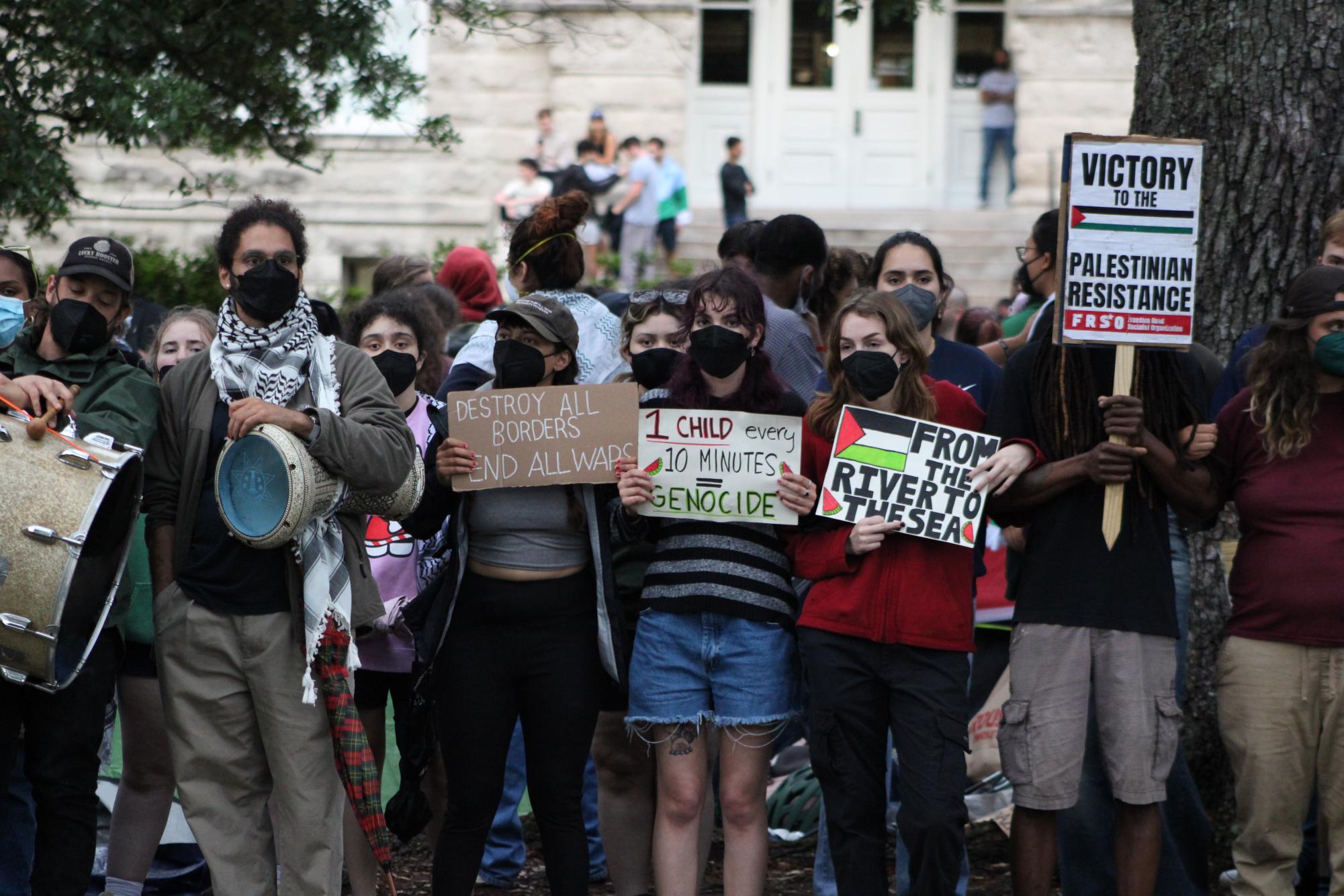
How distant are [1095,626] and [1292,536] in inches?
26.9

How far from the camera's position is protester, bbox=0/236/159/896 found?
4.59 metres

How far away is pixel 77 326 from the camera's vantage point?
4.65 metres

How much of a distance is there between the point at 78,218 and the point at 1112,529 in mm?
14927

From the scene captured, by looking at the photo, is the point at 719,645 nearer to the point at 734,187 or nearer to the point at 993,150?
the point at 734,187

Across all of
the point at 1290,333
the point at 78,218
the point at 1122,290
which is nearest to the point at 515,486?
the point at 1122,290

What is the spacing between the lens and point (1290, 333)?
4984mm

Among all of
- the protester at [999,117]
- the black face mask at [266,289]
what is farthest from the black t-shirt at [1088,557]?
the protester at [999,117]

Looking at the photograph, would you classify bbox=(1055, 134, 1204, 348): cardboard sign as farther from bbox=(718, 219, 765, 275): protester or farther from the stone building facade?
the stone building facade

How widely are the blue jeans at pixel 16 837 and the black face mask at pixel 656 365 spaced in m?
2.41

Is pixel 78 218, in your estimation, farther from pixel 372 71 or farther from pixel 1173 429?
pixel 1173 429

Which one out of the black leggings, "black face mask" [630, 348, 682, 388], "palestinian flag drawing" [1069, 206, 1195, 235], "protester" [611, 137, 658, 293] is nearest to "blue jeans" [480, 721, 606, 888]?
the black leggings

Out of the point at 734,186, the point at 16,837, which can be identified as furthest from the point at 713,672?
the point at 734,186

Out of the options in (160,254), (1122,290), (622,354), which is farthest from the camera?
(160,254)

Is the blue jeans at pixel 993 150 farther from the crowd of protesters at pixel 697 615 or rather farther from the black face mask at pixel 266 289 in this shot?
the black face mask at pixel 266 289
